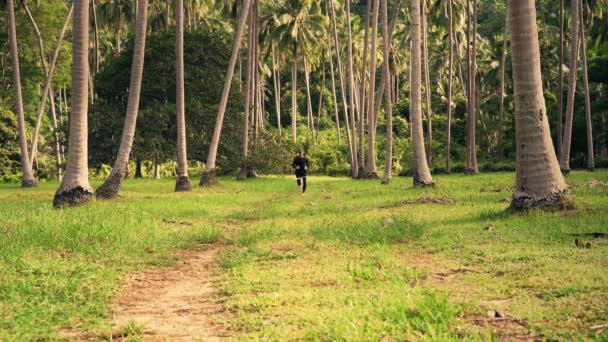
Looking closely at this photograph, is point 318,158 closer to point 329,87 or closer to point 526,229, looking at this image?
point 329,87

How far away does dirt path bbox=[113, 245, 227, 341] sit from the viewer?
5895 millimetres

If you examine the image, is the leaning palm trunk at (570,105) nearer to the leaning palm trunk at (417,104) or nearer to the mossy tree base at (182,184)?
the leaning palm trunk at (417,104)

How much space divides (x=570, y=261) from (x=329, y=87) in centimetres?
7253

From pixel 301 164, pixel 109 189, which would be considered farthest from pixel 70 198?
pixel 301 164

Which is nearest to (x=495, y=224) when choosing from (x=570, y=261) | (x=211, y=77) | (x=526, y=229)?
(x=526, y=229)

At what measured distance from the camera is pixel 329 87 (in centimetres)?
7950

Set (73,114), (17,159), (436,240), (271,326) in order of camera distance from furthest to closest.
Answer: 1. (17,159)
2. (73,114)
3. (436,240)
4. (271,326)

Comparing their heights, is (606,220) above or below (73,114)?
below

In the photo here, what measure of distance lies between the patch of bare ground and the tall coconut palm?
4.40 metres

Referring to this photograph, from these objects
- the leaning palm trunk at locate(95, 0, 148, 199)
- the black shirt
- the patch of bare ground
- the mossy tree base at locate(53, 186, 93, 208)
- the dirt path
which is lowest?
the dirt path

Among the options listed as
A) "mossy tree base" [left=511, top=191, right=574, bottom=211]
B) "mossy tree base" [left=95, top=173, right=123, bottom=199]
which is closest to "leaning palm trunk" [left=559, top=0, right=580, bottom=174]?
"mossy tree base" [left=511, top=191, right=574, bottom=211]

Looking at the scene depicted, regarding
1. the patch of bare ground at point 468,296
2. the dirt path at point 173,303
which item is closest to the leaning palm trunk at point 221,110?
the dirt path at point 173,303

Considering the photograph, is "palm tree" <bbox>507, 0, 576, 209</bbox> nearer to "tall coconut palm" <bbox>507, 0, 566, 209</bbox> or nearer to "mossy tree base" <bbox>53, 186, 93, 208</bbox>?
"tall coconut palm" <bbox>507, 0, 566, 209</bbox>

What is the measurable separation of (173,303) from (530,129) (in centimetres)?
862
